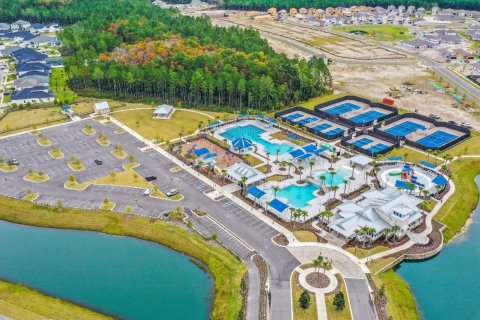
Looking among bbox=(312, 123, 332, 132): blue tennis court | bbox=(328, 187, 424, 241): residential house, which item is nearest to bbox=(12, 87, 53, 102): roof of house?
bbox=(312, 123, 332, 132): blue tennis court

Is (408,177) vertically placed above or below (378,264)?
above

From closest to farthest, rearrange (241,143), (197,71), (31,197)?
1. (31,197)
2. (241,143)
3. (197,71)

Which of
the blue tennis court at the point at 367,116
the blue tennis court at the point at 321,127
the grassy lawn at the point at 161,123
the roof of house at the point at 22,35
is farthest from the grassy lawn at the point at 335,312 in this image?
the roof of house at the point at 22,35

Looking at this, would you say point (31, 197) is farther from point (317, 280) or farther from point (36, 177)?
point (317, 280)

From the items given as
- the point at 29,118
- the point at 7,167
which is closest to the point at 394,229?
the point at 7,167

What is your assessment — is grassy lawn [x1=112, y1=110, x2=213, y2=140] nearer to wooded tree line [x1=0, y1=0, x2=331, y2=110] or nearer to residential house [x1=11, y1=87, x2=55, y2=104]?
wooded tree line [x1=0, y1=0, x2=331, y2=110]

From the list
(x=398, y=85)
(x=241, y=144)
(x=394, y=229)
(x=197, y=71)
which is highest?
(x=197, y=71)
